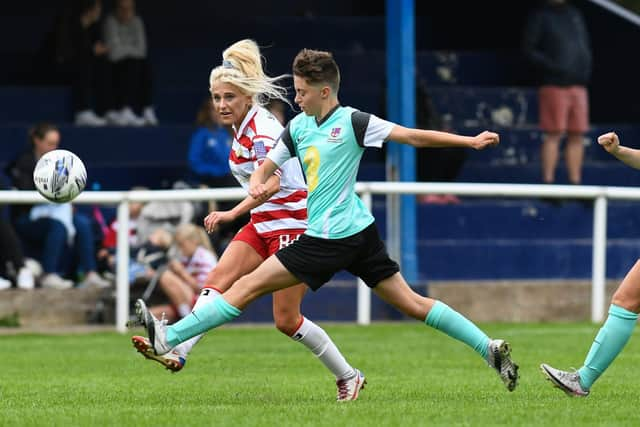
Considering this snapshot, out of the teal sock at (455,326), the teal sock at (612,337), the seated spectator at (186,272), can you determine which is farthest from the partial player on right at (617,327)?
the seated spectator at (186,272)

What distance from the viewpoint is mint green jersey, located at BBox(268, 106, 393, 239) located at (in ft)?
26.6

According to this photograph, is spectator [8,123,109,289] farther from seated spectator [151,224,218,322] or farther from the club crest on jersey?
the club crest on jersey

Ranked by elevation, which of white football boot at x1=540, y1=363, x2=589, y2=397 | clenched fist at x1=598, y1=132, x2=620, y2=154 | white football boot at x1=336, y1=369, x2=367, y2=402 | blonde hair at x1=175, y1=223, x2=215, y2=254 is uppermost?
clenched fist at x1=598, y1=132, x2=620, y2=154

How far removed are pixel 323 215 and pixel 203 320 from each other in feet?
2.61

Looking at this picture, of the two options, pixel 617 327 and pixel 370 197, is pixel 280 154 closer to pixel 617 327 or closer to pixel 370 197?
pixel 617 327

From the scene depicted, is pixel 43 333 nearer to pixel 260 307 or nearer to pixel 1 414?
pixel 260 307

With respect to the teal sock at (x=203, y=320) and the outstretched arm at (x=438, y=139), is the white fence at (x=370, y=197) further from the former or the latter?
the outstretched arm at (x=438, y=139)

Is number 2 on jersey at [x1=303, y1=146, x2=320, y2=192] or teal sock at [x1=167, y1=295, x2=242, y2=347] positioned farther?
number 2 on jersey at [x1=303, y1=146, x2=320, y2=192]

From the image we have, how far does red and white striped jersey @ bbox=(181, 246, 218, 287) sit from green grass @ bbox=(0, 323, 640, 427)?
80cm

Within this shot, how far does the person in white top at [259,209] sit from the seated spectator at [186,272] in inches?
223

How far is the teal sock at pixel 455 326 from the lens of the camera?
27.4 feet

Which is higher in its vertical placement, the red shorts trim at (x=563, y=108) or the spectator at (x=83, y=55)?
the spectator at (x=83, y=55)

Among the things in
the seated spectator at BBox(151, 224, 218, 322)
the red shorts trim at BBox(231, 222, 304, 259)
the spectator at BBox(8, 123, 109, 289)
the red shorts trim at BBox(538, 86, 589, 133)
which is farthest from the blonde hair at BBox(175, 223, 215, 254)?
the red shorts trim at BBox(231, 222, 304, 259)

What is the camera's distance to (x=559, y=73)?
1827cm
